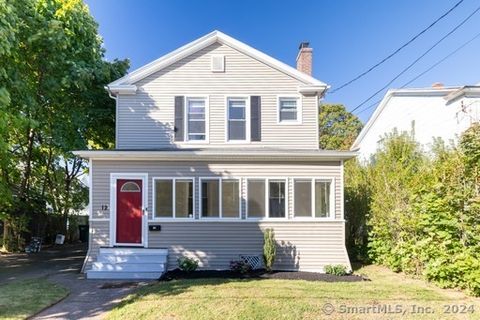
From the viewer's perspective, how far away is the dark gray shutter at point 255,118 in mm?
12336

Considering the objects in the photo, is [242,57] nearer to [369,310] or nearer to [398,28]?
[398,28]

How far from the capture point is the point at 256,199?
11109 mm

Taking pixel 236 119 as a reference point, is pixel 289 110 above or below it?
above

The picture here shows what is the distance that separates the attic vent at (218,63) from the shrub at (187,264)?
624cm

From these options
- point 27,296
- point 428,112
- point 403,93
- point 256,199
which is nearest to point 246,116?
point 256,199

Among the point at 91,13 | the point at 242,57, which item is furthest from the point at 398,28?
the point at 91,13

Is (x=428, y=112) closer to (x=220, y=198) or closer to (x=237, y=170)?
(x=237, y=170)

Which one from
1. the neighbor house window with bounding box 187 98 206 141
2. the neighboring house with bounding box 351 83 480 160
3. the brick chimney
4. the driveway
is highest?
the brick chimney

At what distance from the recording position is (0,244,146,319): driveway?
6.81 meters

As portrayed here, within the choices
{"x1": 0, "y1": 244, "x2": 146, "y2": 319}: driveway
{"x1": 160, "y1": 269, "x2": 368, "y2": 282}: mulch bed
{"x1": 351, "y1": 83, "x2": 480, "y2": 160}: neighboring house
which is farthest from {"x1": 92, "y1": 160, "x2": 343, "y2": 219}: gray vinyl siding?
{"x1": 351, "y1": 83, "x2": 480, "y2": 160}: neighboring house

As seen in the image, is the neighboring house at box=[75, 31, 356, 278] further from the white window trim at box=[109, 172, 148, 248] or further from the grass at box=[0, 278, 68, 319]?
the grass at box=[0, 278, 68, 319]

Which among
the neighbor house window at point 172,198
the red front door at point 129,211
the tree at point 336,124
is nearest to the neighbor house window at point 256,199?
the neighbor house window at point 172,198

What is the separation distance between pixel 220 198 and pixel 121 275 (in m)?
3.42

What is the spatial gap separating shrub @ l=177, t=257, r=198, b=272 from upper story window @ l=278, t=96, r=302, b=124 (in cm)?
534
